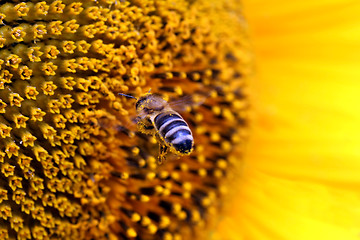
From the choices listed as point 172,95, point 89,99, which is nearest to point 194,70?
point 172,95

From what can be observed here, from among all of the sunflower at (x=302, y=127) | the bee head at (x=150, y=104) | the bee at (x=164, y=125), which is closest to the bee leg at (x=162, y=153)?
the bee at (x=164, y=125)

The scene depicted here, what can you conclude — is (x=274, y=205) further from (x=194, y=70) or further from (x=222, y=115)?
(x=194, y=70)

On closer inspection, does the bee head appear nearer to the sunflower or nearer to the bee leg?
the bee leg

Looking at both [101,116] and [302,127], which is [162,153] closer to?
[101,116]

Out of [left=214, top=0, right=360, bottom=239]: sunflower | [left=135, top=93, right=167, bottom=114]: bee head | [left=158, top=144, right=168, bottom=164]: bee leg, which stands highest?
[left=214, top=0, right=360, bottom=239]: sunflower

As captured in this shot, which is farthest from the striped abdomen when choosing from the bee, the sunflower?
the sunflower

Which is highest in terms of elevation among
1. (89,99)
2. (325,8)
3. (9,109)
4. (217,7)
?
(325,8)
